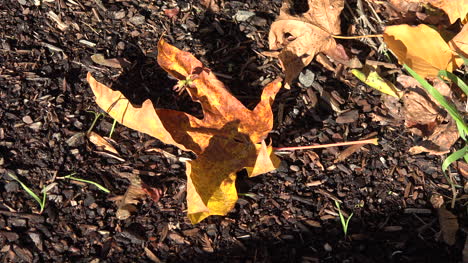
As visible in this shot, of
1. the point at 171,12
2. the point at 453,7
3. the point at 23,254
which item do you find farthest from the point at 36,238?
the point at 453,7

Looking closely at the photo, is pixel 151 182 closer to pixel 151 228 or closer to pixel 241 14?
pixel 151 228

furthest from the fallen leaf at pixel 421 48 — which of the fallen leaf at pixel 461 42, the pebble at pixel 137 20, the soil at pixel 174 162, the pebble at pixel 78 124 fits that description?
the pebble at pixel 78 124

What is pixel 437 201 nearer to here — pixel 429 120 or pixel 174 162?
pixel 429 120

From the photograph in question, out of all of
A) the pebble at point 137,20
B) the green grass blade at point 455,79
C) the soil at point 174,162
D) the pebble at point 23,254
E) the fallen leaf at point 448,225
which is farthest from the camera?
the pebble at point 137,20

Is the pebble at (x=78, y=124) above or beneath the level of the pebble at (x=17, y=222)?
above

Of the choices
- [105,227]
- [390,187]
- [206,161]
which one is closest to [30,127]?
[105,227]

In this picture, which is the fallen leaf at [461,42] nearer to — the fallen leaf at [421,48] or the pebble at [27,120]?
the fallen leaf at [421,48]

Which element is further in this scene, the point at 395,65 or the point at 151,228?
the point at 395,65
